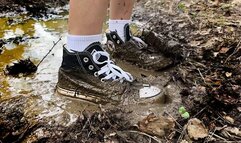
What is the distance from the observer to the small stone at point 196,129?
1.58m

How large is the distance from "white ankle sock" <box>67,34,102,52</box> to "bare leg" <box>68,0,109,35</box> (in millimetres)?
21

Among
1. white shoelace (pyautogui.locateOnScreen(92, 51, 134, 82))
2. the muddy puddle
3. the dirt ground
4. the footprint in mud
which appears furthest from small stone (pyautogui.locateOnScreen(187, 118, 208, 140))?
the footprint in mud

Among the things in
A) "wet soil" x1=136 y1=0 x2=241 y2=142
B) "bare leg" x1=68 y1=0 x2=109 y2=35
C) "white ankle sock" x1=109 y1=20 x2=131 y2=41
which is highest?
"bare leg" x1=68 y1=0 x2=109 y2=35

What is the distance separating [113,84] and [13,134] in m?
0.54

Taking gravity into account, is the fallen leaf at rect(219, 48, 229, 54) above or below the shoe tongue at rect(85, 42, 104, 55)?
below

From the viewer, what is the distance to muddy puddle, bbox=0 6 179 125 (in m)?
1.84

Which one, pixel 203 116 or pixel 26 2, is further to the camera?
pixel 26 2

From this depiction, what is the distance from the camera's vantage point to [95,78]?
1.87 meters

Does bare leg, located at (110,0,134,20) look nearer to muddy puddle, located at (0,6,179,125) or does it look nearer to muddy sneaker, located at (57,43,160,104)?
muddy puddle, located at (0,6,179,125)

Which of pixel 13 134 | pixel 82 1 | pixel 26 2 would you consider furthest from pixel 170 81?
pixel 26 2

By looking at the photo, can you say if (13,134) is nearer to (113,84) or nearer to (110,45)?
(113,84)

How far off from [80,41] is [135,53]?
0.62 meters

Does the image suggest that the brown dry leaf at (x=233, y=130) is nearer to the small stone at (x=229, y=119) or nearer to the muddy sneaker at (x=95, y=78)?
the small stone at (x=229, y=119)

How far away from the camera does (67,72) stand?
6.22 ft
